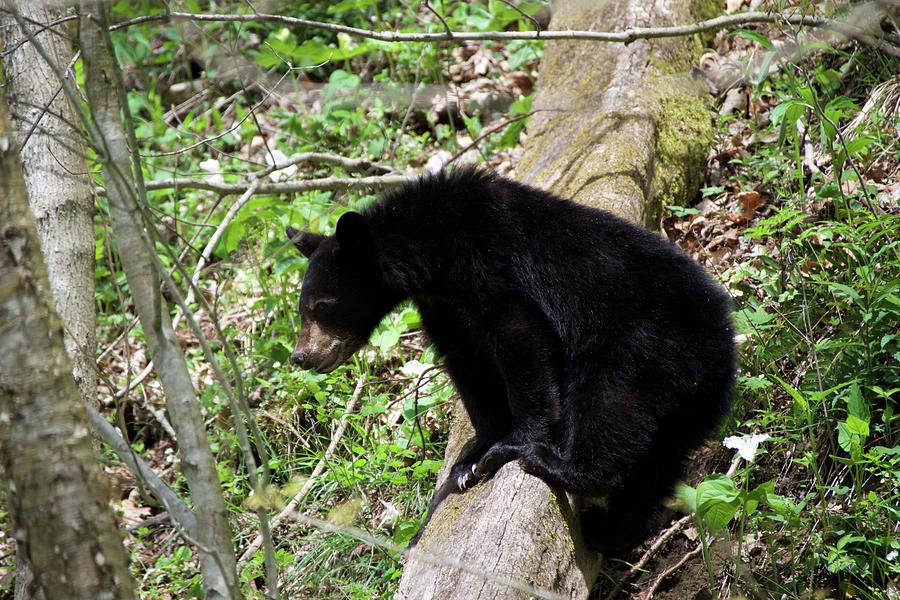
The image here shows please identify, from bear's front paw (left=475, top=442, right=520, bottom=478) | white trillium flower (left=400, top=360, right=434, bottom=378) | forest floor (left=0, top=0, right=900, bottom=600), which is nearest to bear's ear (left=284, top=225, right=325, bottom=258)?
forest floor (left=0, top=0, right=900, bottom=600)

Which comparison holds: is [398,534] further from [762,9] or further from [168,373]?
[762,9]

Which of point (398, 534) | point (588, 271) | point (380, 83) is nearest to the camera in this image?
point (588, 271)

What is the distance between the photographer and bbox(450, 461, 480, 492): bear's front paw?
12.6 feet

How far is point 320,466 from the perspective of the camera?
5230 millimetres

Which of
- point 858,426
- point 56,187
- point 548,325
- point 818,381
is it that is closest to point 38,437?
point 548,325

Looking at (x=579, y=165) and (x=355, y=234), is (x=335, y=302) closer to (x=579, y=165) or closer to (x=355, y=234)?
(x=355, y=234)

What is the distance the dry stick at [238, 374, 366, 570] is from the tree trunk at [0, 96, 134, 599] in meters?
2.68

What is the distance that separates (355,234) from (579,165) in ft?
6.14

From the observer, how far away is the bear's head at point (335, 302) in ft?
14.4

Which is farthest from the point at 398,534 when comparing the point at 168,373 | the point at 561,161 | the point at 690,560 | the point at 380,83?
the point at 380,83

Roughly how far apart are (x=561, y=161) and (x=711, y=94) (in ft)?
5.86

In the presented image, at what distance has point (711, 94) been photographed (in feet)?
21.6

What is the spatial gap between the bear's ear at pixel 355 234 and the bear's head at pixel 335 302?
0.03 m

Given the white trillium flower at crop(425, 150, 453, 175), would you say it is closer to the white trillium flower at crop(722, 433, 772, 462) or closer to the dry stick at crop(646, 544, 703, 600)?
the dry stick at crop(646, 544, 703, 600)
